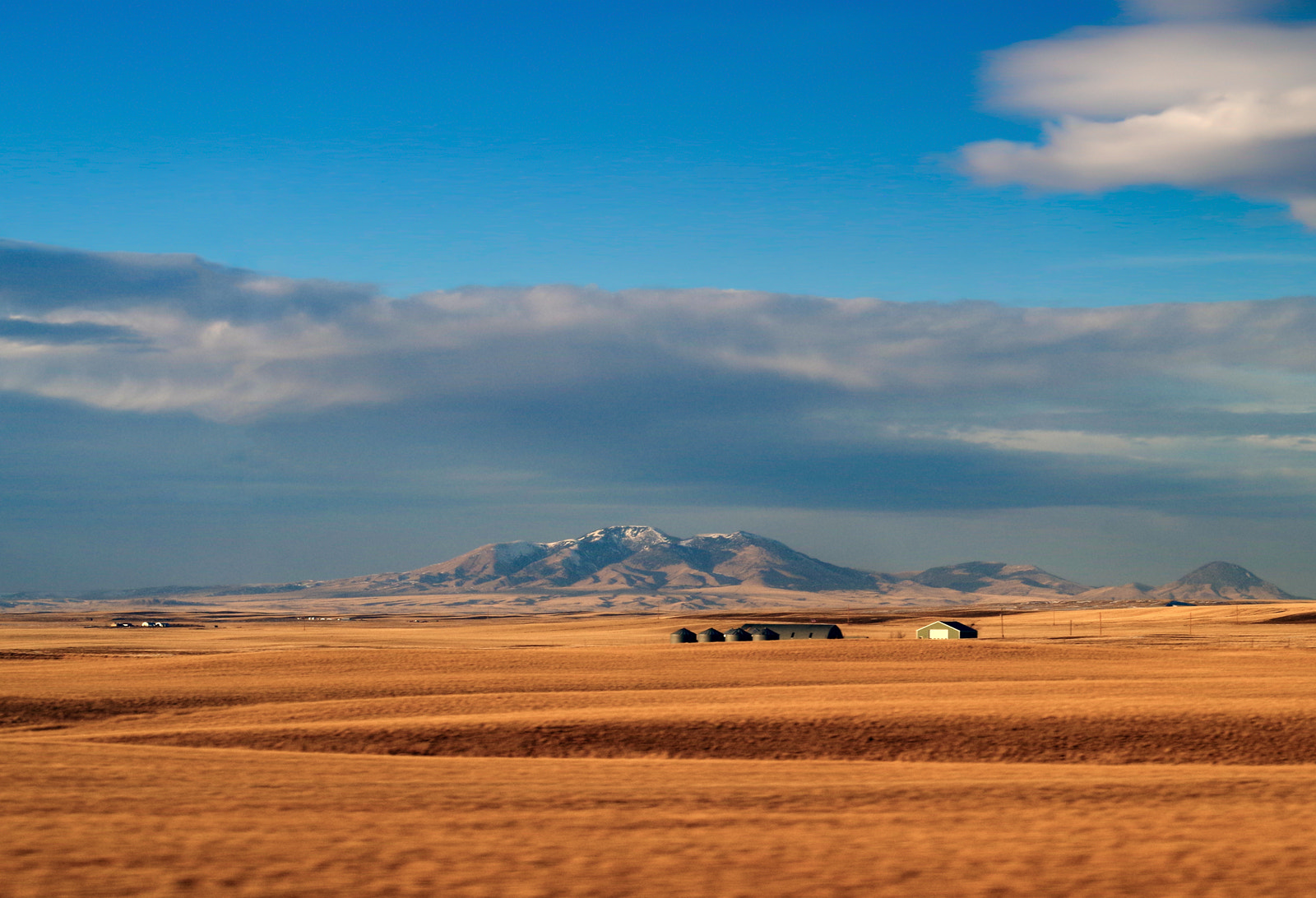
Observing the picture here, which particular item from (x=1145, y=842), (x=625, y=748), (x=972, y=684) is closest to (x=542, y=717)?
(x=625, y=748)

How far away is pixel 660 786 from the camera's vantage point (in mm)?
19188

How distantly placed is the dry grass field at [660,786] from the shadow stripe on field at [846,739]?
95 millimetres

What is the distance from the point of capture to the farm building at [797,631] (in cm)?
10412

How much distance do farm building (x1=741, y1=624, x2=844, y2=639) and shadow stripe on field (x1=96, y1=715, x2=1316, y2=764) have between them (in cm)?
7277

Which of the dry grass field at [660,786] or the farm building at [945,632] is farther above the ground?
the dry grass field at [660,786]

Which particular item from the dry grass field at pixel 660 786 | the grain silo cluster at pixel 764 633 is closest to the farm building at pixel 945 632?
the grain silo cluster at pixel 764 633

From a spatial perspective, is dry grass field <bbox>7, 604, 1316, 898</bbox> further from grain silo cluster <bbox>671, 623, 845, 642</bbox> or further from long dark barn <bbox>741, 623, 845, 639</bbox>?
long dark barn <bbox>741, 623, 845, 639</bbox>

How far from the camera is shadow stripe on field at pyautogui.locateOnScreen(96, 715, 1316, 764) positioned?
27.9 meters

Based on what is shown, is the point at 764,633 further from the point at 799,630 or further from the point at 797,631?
the point at 799,630

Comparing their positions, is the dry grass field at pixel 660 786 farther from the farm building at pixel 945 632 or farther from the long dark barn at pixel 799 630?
the long dark barn at pixel 799 630

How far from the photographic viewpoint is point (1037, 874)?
1299 centimetres

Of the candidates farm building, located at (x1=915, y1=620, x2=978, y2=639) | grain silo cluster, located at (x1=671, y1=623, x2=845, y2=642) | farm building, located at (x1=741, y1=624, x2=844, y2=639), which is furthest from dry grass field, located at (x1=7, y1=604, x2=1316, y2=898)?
farm building, located at (x1=741, y1=624, x2=844, y2=639)

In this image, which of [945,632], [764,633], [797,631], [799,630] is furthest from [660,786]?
[799,630]

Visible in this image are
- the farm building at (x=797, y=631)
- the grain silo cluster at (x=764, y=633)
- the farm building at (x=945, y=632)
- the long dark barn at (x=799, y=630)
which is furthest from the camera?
the farm building at (x=797, y=631)
